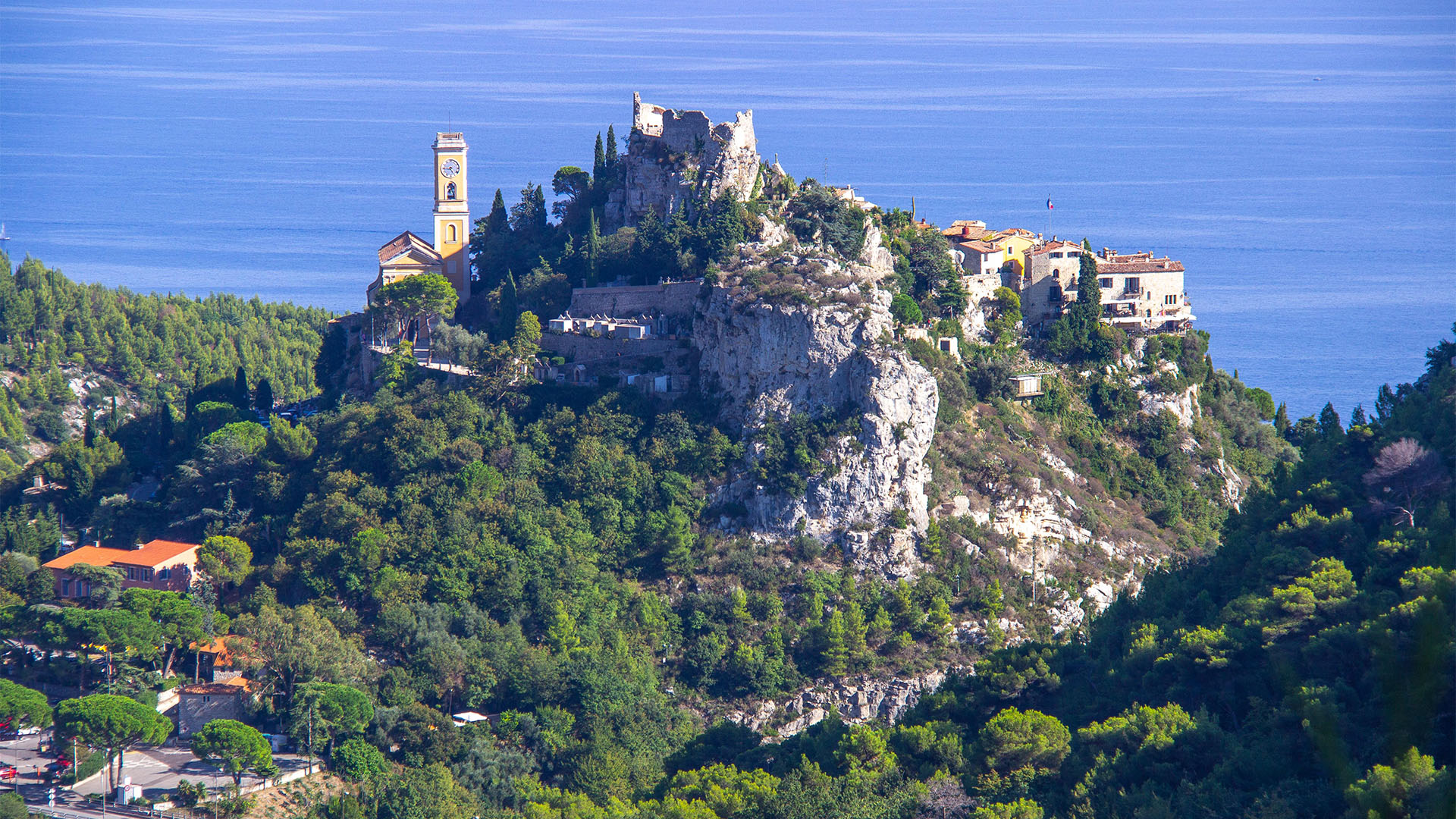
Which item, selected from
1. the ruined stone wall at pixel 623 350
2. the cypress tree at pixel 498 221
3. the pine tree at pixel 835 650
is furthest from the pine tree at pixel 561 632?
the cypress tree at pixel 498 221

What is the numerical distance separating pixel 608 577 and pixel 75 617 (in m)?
14.4

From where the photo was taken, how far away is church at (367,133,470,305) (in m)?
60.6

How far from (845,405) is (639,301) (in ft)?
26.5

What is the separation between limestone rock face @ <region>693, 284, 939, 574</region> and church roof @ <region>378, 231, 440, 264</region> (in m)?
12.5

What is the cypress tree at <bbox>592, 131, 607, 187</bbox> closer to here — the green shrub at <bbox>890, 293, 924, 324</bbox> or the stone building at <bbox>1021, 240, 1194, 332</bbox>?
the green shrub at <bbox>890, 293, 924, 324</bbox>

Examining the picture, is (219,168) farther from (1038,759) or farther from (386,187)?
(1038,759)

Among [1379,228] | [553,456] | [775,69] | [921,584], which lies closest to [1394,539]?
[921,584]

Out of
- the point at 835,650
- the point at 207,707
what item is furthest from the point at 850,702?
the point at 207,707

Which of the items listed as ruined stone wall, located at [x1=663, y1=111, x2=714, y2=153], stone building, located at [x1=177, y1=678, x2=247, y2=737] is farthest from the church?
stone building, located at [x1=177, y1=678, x2=247, y2=737]

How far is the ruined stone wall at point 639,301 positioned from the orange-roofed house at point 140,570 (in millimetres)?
14258

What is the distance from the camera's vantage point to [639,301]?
57.2 meters

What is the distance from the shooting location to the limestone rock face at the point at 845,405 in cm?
5269

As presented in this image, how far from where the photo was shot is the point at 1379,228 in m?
104

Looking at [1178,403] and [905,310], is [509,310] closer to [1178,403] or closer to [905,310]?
[905,310]
